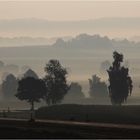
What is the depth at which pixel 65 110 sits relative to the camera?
111 meters

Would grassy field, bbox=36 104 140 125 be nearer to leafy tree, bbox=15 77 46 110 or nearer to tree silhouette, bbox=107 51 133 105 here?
leafy tree, bbox=15 77 46 110

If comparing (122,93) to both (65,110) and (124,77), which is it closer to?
(124,77)

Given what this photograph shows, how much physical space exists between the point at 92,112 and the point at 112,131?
144ft

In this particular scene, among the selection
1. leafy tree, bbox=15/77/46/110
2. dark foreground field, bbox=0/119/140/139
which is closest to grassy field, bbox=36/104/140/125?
leafy tree, bbox=15/77/46/110

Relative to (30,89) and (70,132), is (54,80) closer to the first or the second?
(30,89)

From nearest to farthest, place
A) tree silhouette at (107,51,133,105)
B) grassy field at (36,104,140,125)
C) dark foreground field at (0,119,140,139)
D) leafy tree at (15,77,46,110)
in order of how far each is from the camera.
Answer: dark foreground field at (0,119,140,139)
grassy field at (36,104,140,125)
leafy tree at (15,77,46,110)
tree silhouette at (107,51,133,105)

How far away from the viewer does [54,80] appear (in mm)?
146625

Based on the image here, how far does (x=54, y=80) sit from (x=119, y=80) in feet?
50.5

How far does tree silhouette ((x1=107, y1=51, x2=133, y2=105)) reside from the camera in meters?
145

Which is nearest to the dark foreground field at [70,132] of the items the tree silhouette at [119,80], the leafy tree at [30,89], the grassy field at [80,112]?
the grassy field at [80,112]

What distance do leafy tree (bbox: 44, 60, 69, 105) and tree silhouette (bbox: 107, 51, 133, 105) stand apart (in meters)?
11.5

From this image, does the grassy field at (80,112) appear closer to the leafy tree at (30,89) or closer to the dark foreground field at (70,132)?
the leafy tree at (30,89)

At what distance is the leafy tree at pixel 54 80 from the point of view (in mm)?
145125

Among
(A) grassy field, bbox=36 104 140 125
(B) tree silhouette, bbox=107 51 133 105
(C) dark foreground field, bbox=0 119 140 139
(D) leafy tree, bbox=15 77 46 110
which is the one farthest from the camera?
(B) tree silhouette, bbox=107 51 133 105
